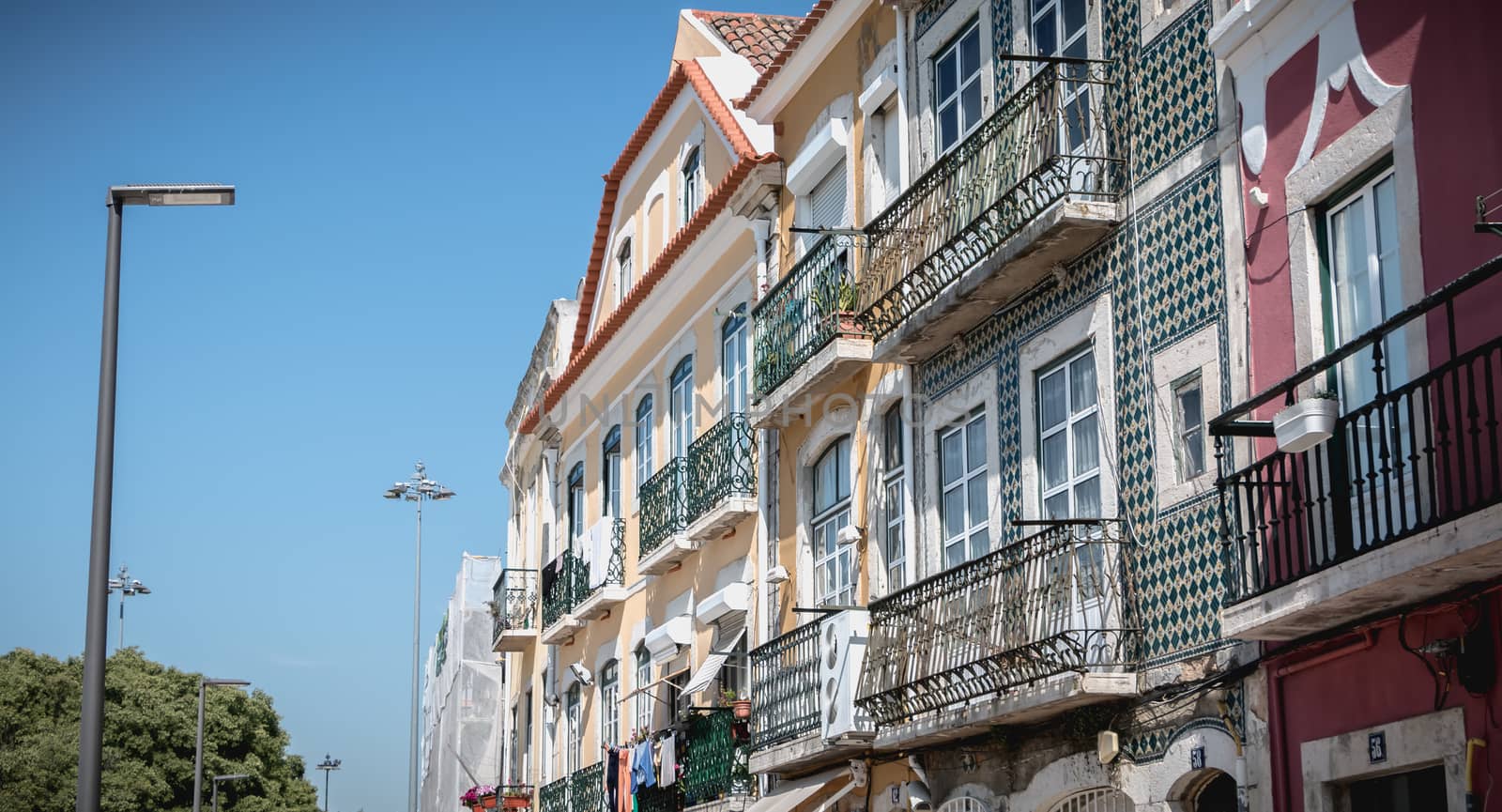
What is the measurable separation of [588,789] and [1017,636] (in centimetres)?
1290

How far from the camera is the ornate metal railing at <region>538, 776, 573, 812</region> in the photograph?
1043 inches

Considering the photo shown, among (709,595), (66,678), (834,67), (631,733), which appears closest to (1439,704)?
→ (834,67)

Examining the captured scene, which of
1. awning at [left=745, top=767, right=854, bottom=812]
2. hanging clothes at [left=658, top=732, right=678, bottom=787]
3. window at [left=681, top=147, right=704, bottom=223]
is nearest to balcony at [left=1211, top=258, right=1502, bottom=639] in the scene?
awning at [left=745, top=767, right=854, bottom=812]

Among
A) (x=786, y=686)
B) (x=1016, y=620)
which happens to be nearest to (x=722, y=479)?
(x=786, y=686)

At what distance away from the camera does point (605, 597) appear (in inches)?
980

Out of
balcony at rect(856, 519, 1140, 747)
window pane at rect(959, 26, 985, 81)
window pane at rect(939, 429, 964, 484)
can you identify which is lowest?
Result: balcony at rect(856, 519, 1140, 747)

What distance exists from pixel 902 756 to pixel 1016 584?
332 cm

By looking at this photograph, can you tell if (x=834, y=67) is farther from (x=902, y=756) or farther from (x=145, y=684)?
(x=145, y=684)

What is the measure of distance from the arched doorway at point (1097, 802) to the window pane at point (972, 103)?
544 cm

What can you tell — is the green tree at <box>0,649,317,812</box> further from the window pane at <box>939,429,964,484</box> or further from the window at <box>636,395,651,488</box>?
the window pane at <box>939,429,964,484</box>

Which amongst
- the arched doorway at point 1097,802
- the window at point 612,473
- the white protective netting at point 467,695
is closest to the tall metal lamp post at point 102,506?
the arched doorway at point 1097,802

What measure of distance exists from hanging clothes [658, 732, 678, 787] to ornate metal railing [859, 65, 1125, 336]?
687 centimetres

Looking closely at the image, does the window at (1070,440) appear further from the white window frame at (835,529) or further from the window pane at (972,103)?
the white window frame at (835,529)

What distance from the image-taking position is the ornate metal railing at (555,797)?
26.5 meters
